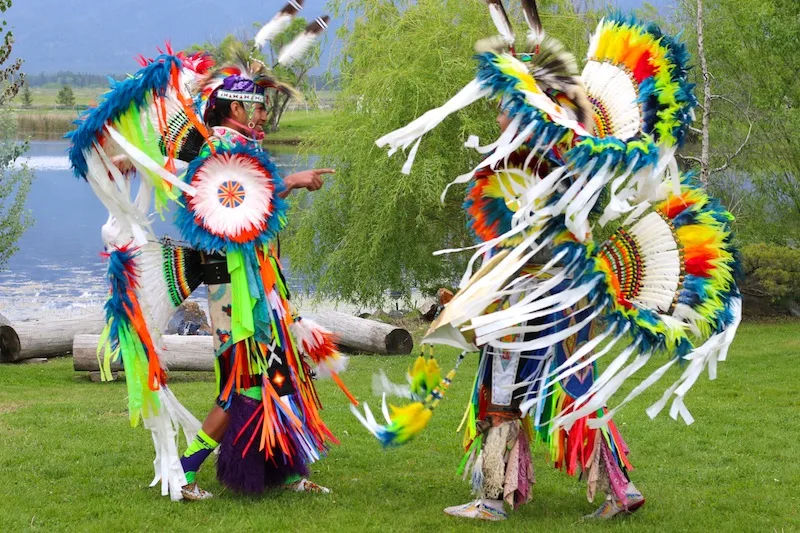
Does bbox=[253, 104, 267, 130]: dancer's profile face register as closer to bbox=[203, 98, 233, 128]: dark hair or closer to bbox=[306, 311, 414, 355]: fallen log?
bbox=[203, 98, 233, 128]: dark hair

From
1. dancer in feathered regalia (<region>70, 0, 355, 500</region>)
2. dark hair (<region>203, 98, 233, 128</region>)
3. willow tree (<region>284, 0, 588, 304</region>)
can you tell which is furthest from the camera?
willow tree (<region>284, 0, 588, 304</region>)

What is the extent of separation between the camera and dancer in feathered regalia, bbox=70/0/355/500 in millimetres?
4746

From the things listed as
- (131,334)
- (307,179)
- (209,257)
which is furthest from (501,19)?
(131,334)

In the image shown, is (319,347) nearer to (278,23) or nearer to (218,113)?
(218,113)

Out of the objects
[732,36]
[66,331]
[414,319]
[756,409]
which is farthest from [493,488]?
[732,36]

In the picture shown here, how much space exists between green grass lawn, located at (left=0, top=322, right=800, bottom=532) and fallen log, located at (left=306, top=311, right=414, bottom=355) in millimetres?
2346

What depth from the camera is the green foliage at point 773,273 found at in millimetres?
12117

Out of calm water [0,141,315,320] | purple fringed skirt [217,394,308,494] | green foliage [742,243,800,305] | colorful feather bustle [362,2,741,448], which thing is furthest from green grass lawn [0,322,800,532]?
green foliage [742,243,800,305]

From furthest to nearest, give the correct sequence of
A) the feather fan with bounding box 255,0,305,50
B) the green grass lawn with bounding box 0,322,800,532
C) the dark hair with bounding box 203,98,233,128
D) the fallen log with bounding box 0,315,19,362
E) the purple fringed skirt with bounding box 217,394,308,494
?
the fallen log with bounding box 0,315,19,362
the feather fan with bounding box 255,0,305,50
the dark hair with bounding box 203,98,233,128
the purple fringed skirt with bounding box 217,394,308,494
the green grass lawn with bounding box 0,322,800,532

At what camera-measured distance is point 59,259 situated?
25.6m

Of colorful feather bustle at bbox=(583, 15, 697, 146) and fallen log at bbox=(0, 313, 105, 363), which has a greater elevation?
colorful feather bustle at bbox=(583, 15, 697, 146)

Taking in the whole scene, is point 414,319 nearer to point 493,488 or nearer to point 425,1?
point 425,1

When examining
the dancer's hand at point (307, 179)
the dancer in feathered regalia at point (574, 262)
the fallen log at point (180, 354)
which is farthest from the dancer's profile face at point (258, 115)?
the fallen log at point (180, 354)

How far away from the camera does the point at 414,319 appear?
1354cm
